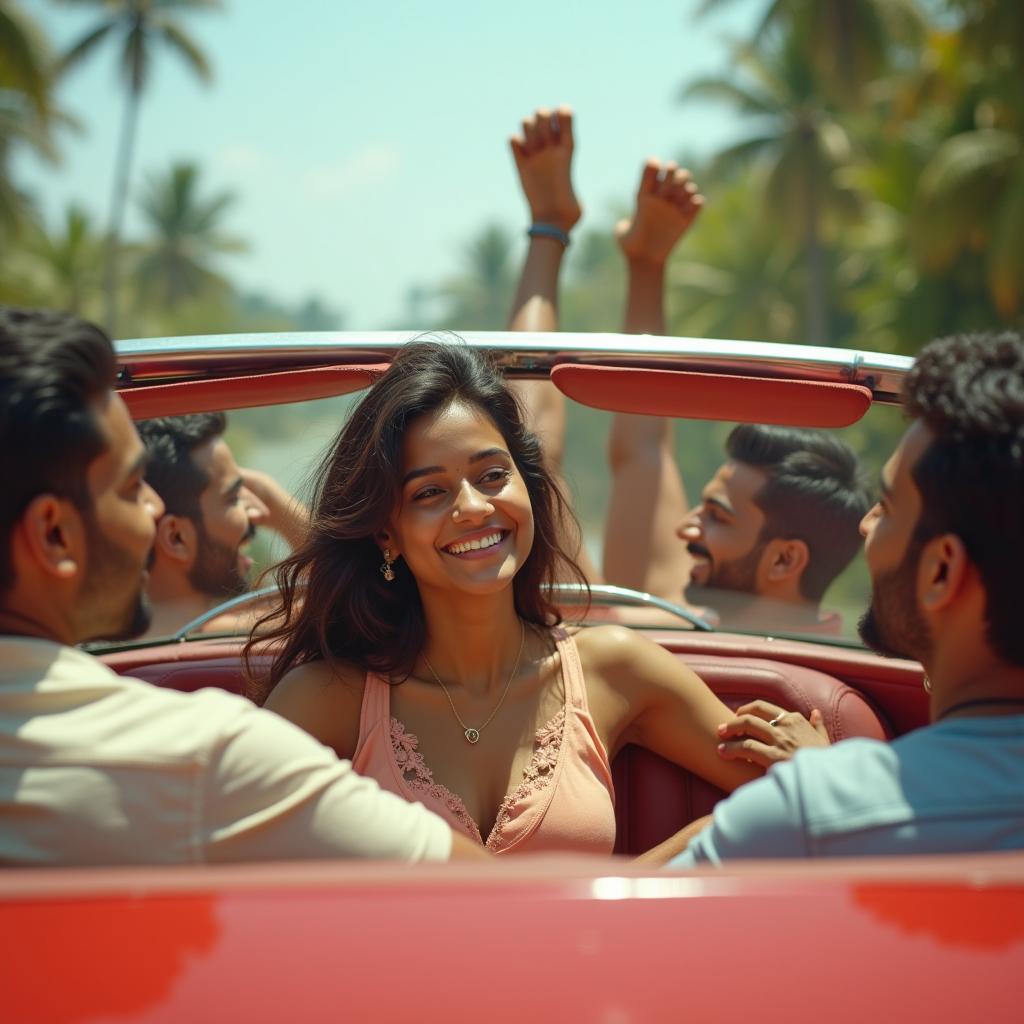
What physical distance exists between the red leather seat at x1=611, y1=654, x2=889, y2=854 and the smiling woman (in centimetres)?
7

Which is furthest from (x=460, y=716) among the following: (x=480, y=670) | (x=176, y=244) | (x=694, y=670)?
(x=176, y=244)

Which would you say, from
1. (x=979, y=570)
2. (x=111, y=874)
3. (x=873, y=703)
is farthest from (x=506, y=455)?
(x=111, y=874)

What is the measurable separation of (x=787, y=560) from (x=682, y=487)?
0.68 metres

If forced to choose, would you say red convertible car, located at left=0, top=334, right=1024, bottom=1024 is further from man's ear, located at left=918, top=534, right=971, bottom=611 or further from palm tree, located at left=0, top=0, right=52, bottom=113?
palm tree, located at left=0, top=0, right=52, bottom=113

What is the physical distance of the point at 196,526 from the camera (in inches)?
132

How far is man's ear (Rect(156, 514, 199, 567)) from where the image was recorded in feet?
10.9

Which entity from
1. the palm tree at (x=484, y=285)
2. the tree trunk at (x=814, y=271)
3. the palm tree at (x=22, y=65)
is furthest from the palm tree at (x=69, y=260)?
the palm tree at (x=484, y=285)

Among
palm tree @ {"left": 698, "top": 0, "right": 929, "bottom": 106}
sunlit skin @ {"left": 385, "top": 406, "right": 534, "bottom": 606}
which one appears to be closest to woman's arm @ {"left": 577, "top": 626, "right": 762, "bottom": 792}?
sunlit skin @ {"left": 385, "top": 406, "right": 534, "bottom": 606}

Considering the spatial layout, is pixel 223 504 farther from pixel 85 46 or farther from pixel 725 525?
pixel 85 46

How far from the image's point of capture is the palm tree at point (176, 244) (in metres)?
56.8

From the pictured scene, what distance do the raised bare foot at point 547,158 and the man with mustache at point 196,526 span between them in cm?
113

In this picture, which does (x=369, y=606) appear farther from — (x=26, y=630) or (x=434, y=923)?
(x=434, y=923)

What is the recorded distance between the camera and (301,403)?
2.65 m

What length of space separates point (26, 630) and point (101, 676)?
0.40ft
